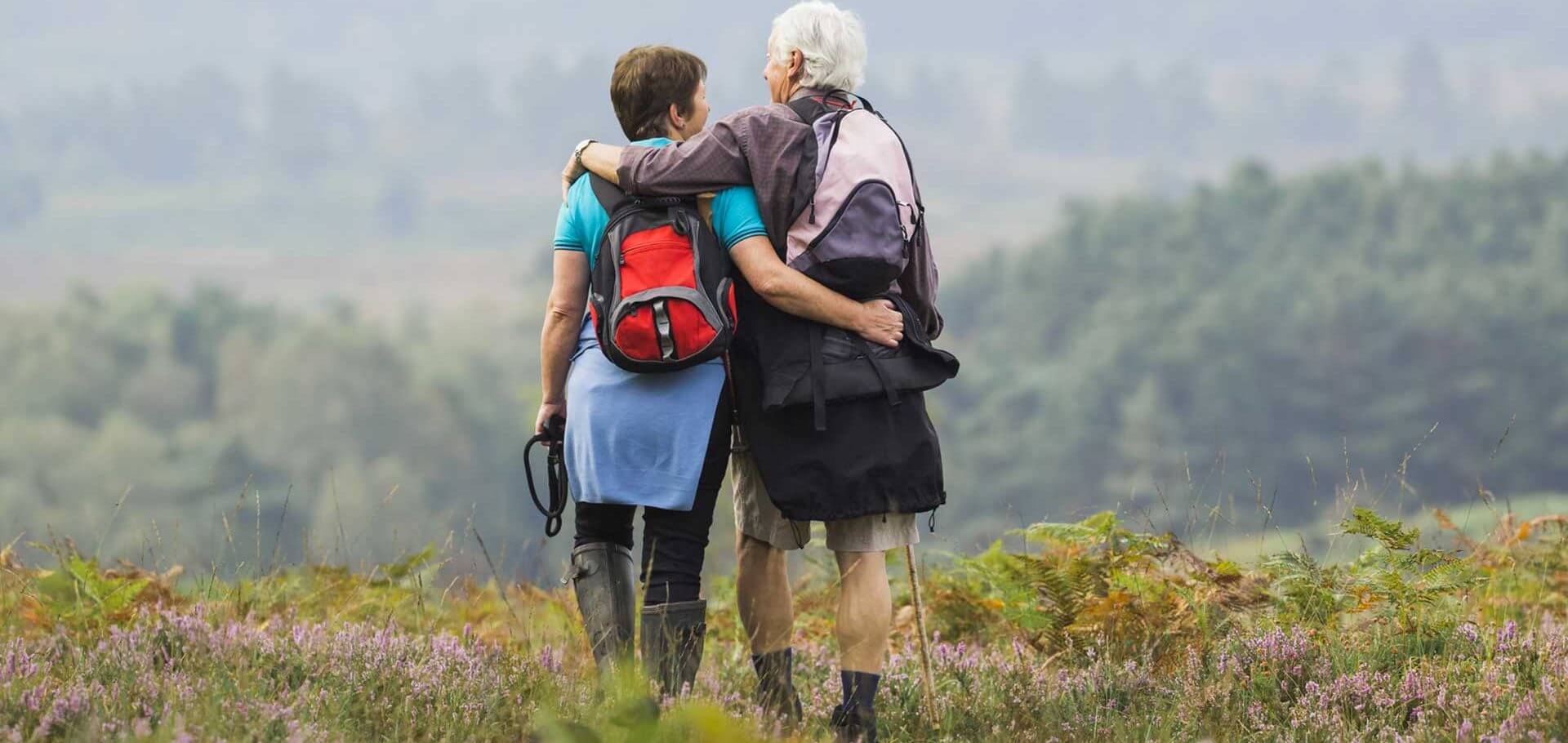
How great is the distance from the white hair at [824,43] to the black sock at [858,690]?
1620 millimetres

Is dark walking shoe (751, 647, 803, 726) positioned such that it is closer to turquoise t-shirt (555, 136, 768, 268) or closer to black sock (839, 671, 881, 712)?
black sock (839, 671, 881, 712)

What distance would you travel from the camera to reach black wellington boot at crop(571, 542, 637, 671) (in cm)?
414

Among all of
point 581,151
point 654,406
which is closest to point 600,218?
point 581,151

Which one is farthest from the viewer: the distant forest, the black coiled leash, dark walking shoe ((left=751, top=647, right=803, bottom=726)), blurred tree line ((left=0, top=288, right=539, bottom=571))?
blurred tree line ((left=0, top=288, right=539, bottom=571))

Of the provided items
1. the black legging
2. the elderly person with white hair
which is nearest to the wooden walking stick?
the elderly person with white hair

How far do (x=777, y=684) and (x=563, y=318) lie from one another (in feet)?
3.94

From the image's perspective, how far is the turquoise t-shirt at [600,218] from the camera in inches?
151

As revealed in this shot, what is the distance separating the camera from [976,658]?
5020mm

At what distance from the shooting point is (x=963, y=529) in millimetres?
81125

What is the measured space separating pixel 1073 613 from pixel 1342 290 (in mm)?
96907

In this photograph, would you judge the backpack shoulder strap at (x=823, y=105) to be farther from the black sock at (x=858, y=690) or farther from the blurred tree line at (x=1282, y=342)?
the blurred tree line at (x=1282, y=342)

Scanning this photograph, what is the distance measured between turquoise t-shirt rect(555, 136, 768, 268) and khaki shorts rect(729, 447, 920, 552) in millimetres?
661

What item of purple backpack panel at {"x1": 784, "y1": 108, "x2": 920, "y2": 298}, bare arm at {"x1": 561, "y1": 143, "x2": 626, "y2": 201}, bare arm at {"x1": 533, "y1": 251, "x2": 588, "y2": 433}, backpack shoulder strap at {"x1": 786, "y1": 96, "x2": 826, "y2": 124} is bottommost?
bare arm at {"x1": 533, "y1": 251, "x2": 588, "y2": 433}

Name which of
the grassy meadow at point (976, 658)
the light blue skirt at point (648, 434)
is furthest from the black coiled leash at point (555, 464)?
the grassy meadow at point (976, 658)
